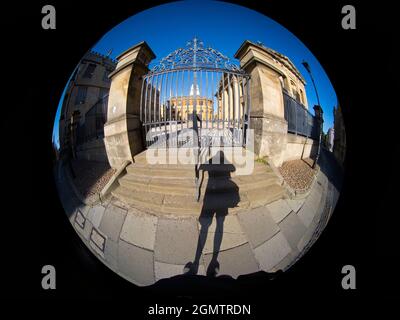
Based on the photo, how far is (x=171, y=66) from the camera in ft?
3.35

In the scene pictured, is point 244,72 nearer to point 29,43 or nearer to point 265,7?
point 265,7

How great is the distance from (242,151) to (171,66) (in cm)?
72

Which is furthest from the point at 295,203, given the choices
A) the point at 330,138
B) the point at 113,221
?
the point at 113,221

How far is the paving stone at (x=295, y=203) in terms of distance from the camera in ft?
3.20

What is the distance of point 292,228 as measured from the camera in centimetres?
98

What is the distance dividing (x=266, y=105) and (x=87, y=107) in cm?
114

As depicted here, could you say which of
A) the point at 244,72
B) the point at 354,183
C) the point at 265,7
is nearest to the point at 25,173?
the point at 244,72

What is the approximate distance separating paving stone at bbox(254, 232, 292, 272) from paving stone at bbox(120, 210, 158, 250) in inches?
24.8

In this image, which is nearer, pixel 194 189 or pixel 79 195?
pixel 194 189

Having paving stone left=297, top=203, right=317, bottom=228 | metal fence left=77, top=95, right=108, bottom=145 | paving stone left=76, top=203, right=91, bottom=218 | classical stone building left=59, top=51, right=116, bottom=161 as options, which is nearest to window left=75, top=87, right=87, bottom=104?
classical stone building left=59, top=51, right=116, bottom=161

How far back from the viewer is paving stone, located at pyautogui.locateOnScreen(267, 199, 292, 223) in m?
0.95

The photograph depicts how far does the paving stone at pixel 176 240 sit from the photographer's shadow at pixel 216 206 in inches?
1.4

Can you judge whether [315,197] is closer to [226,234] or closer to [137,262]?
[226,234]
